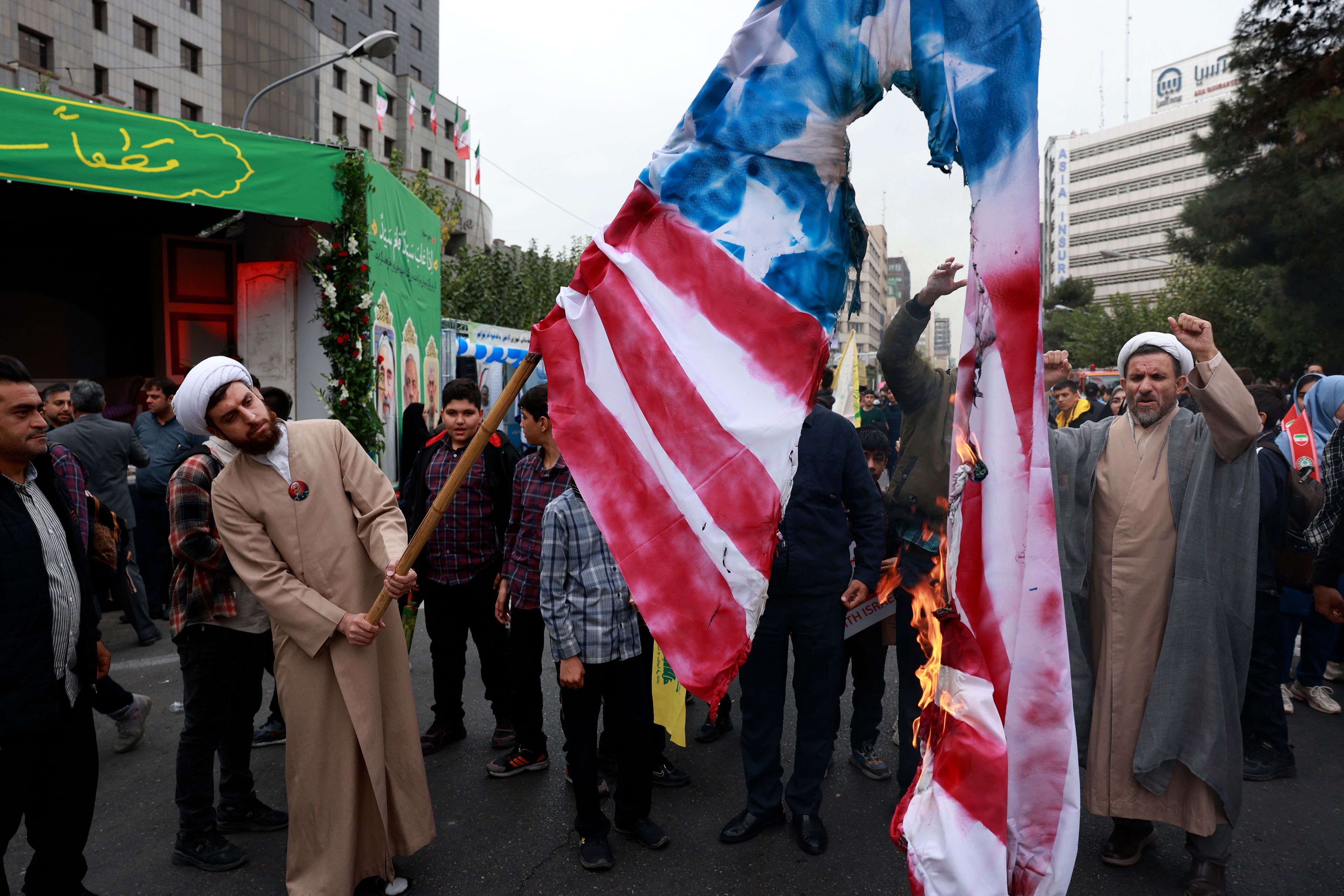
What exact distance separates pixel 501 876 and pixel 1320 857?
3.38m

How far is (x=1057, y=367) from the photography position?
405 centimetres

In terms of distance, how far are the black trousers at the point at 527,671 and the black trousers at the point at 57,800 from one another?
178 centimetres

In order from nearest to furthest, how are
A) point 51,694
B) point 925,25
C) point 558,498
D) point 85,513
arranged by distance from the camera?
point 925,25
point 51,694
point 85,513
point 558,498

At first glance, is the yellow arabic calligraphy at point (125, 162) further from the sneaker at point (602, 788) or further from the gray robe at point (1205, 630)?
the gray robe at point (1205, 630)

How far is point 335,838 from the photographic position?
305 centimetres

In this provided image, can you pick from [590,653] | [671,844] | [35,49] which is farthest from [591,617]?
[35,49]

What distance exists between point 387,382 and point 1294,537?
7.53 metres

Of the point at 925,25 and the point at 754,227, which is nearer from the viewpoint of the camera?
the point at 925,25

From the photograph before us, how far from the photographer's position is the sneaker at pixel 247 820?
374 centimetres

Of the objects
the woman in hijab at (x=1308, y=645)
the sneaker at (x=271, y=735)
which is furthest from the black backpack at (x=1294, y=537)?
the sneaker at (x=271, y=735)

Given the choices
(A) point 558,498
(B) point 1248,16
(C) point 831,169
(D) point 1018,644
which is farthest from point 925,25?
(B) point 1248,16

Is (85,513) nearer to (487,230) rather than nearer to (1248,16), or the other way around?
(1248,16)

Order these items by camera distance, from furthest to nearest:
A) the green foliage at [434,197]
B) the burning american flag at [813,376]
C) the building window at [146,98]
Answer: the building window at [146,98], the green foliage at [434,197], the burning american flag at [813,376]

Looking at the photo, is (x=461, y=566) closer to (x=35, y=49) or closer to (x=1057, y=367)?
(x=1057, y=367)
